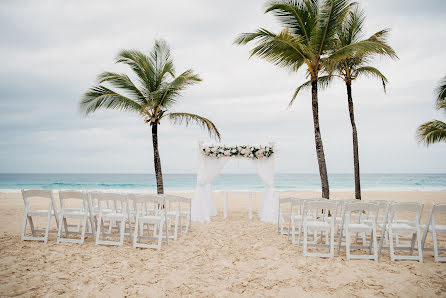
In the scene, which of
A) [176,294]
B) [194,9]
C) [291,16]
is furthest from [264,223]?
[194,9]

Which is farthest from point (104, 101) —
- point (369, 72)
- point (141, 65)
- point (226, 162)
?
point (369, 72)

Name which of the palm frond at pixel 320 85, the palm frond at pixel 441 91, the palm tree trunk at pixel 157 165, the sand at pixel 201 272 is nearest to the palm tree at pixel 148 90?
the palm tree trunk at pixel 157 165

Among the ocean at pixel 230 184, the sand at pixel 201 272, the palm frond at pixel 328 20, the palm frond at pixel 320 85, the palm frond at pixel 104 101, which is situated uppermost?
the palm frond at pixel 328 20

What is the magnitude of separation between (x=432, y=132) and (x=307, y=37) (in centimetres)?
664

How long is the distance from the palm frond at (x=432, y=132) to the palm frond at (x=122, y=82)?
1077 centimetres

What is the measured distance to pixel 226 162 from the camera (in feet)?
28.3

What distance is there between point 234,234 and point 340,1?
267 inches

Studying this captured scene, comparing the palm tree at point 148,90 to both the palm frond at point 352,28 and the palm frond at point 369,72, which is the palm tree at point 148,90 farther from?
the palm frond at point 369,72

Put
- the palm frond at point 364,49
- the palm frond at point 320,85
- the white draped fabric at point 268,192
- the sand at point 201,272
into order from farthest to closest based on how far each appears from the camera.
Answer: the palm frond at point 320,85 < the white draped fabric at point 268,192 < the palm frond at point 364,49 < the sand at point 201,272

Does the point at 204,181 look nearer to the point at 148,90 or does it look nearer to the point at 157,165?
the point at 157,165

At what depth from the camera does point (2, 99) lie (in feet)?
95.6

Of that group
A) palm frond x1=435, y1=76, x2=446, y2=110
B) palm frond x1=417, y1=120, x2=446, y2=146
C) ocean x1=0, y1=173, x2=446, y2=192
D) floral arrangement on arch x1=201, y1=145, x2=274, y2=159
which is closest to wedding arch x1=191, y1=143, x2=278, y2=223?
floral arrangement on arch x1=201, y1=145, x2=274, y2=159

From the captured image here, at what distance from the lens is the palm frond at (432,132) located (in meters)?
10.6

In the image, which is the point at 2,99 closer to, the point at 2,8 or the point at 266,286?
the point at 2,8
